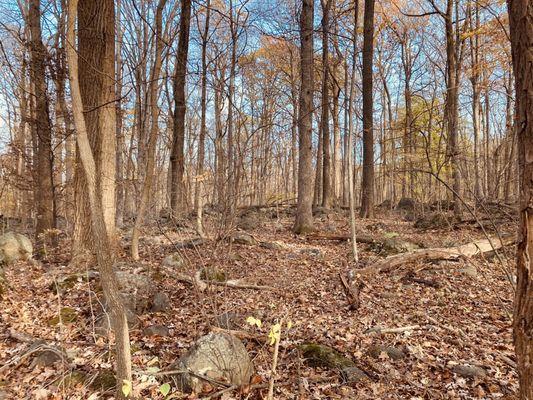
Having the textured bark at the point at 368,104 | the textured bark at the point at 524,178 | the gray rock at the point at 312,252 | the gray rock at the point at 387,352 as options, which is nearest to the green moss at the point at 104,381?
the gray rock at the point at 387,352

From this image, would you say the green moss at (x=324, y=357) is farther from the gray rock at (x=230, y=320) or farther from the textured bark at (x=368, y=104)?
the textured bark at (x=368, y=104)

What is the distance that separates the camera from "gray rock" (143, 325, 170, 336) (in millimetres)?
4270

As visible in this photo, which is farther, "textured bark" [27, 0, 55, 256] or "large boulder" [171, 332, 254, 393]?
"textured bark" [27, 0, 55, 256]

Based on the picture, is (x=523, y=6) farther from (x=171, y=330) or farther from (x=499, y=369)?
(x=171, y=330)

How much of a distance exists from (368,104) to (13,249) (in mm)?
11170

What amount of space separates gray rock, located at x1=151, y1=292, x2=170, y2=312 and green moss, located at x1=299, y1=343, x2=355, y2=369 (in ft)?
7.00

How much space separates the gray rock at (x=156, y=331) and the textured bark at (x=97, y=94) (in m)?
2.50

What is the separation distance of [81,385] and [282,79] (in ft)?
65.1

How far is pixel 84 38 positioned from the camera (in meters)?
5.93

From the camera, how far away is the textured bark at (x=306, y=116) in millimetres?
9742

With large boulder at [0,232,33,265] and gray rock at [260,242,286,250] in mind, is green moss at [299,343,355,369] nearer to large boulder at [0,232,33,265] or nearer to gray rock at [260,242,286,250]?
gray rock at [260,242,286,250]

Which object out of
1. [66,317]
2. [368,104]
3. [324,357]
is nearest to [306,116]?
[368,104]

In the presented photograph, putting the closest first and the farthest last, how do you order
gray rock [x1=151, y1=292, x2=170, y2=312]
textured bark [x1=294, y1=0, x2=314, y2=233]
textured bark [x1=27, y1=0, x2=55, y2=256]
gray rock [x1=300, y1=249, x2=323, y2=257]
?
gray rock [x1=151, y1=292, x2=170, y2=312] → textured bark [x1=27, y1=0, x2=55, y2=256] → gray rock [x1=300, y1=249, x2=323, y2=257] → textured bark [x1=294, y1=0, x2=314, y2=233]

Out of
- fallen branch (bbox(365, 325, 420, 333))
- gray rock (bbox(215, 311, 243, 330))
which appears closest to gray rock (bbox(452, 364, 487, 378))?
fallen branch (bbox(365, 325, 420, 333))
